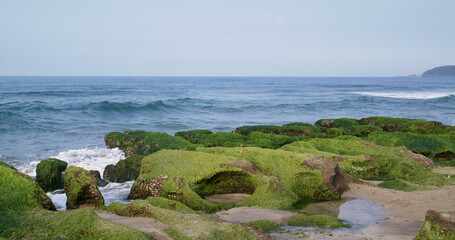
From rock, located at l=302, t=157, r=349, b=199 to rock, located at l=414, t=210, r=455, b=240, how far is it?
3.51 metres

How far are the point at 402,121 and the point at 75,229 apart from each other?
18.2m

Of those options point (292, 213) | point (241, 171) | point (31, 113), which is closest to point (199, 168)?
point (241, 171)

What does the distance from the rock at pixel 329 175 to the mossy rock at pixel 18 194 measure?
213 inches

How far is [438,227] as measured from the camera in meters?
4.09

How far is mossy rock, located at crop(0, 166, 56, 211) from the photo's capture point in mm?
5176

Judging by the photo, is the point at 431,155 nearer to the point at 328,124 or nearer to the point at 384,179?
the point at 384,179

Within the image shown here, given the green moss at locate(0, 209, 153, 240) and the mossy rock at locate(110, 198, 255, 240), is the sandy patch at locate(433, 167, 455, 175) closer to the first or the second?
the mossy rock at locate(110, 198, 255, 240)

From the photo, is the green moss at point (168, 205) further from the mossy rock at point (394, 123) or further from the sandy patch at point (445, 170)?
the mossy rock at point (394, 123)

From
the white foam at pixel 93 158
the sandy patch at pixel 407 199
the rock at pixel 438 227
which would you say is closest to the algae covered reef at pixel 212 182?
the rock at pixel 438 227

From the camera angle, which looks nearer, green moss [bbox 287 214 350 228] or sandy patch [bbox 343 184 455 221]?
green moss [bbox 287 214 350 228]

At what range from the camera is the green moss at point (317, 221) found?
5.83 metres

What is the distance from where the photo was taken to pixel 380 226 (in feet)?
19.4

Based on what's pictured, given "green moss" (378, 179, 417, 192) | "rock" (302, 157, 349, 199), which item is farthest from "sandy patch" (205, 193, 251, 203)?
"green moss" (378, 179, 417, 192)

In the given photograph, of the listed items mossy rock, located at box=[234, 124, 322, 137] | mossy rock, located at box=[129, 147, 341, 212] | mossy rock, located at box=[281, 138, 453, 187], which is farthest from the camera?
mossy rock, located at box=[234, 124, 322, 137]
